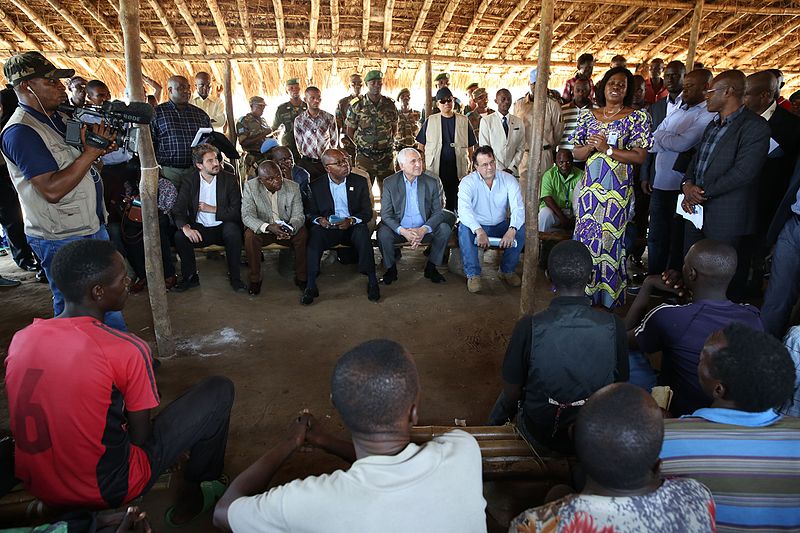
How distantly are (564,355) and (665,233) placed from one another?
130 inches

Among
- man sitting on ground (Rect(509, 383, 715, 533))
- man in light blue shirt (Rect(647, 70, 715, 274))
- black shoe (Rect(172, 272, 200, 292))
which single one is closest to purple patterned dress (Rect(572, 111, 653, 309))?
man in light blue shirt (Rect(647, 70, 715, 274))

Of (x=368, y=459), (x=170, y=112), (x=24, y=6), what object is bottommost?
(x=368, y=459)

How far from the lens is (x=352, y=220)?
5.16m

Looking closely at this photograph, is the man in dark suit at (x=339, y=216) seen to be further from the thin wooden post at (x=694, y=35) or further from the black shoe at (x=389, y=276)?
the thin wooden post at (x=694, y=35)

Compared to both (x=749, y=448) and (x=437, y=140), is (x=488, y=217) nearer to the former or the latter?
(x=437, y=140)

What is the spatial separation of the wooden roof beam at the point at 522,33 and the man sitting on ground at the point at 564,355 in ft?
21.7

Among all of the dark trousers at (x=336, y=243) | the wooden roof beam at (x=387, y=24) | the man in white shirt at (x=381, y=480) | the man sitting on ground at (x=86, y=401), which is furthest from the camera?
Result: the wooden roof beam at (x=387, y=24)

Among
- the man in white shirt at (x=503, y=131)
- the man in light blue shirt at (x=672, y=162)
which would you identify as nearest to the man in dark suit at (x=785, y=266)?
the man in light blue shirt at (x=672, y=162)

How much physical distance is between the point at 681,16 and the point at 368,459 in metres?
8.98

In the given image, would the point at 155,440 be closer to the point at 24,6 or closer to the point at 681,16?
the point at 24,6

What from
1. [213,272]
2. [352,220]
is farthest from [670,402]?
[213,272]

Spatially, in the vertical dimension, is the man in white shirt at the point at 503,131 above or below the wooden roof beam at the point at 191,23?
below

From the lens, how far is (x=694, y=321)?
210 cm

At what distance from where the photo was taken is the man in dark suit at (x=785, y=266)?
311 centimetres
